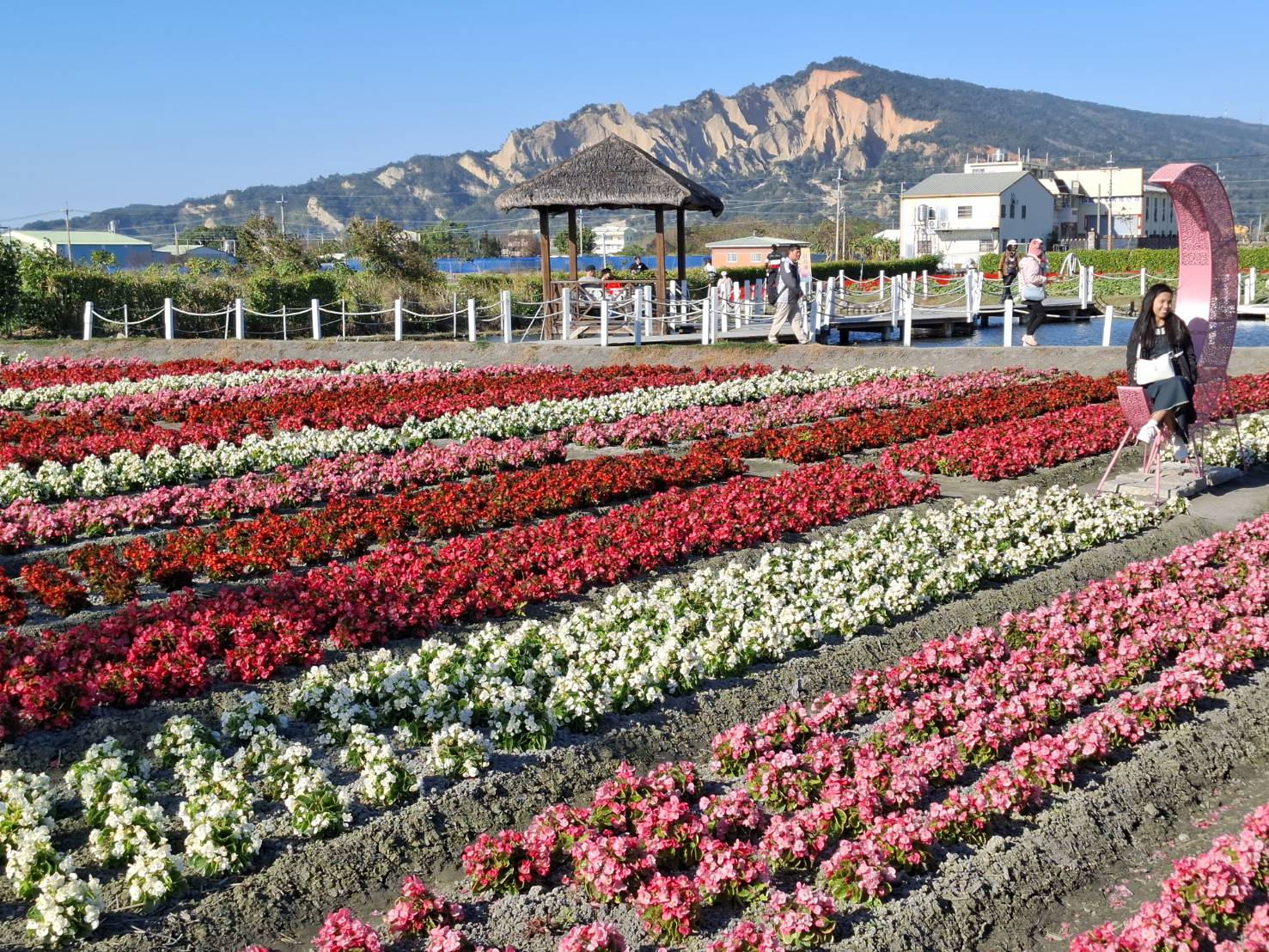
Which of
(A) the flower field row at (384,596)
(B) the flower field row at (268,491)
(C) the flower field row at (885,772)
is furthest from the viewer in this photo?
(B) the flower field row at (268,491)

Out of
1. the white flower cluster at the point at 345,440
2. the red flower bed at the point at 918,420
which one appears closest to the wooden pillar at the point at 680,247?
the white flower cluster at the point at 345,440

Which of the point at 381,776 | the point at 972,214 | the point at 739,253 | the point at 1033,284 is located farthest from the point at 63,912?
the point at 972,214

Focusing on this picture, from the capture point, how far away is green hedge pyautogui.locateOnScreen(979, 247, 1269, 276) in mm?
59844

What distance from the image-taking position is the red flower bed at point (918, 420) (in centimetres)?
1297

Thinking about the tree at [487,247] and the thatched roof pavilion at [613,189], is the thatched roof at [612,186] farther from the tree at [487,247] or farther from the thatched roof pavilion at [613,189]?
the tree at [487,247]

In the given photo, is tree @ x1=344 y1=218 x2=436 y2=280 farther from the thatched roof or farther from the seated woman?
the seated woman

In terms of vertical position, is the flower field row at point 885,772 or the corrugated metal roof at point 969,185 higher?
the corrugated metal roof at point 969,185

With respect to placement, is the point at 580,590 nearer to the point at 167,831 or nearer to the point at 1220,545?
the point at 167,831

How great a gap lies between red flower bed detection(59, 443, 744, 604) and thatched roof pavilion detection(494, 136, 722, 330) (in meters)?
15.2

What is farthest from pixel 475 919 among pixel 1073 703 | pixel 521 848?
pixel 1073 703

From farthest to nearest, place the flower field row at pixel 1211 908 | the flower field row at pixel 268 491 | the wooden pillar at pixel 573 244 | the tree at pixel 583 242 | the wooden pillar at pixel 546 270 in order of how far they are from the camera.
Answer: the tree at pixel 583 242 → the wooden pillar at pixel 573 244 → the wooden pillar at pixel 546 270 → the flower field row at pixel 268 491 → the flower field row at pixel 1211 908

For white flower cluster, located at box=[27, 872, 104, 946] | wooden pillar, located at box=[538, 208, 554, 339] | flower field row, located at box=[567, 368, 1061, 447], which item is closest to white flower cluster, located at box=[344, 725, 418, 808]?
white flower cluster, located at box=[27, 872, 104, 946]

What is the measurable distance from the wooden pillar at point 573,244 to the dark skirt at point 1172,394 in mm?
18760

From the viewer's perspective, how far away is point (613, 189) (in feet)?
87.7
